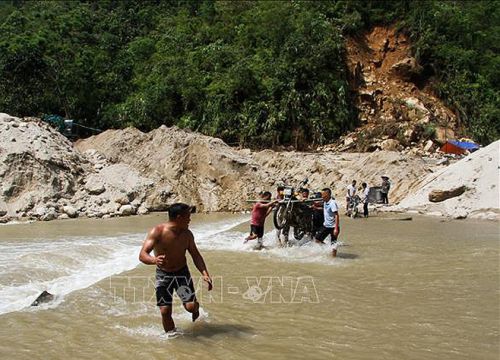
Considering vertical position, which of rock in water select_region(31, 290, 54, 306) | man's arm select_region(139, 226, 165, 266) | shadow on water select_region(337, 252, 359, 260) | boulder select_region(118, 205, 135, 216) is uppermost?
man's arm select_region(139, 226, 165, 266)

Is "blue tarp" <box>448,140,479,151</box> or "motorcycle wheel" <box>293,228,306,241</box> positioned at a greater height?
Result: "blue tarp" <box>448,140,479,151</box>

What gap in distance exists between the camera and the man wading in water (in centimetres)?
520

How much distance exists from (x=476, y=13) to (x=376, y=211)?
3209 cm

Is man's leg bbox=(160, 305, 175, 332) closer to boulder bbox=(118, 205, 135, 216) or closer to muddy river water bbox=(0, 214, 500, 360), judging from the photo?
Result: muddy river water bbox=(0, 214, 500, 360)

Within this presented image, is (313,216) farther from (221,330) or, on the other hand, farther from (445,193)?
(445,193)

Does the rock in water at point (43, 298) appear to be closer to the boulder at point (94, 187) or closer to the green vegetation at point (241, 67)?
the boulder at point (94, 187)

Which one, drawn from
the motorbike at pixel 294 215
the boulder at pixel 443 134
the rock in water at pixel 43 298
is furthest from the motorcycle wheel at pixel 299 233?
the boulder at pixel 443 134

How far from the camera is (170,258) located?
523 centimetres

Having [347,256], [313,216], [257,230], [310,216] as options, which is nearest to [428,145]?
[310,216]

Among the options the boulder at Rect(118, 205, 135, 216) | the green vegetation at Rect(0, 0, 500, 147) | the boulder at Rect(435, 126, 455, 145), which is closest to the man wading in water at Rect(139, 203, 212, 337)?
the boulder at Rect(118, 205, 135, 216)

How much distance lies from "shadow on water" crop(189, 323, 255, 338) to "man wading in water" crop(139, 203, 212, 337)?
33 cm

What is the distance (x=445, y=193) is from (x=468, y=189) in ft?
2.70

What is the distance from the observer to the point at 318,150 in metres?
31.2

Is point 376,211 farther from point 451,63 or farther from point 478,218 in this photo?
point 451,63
